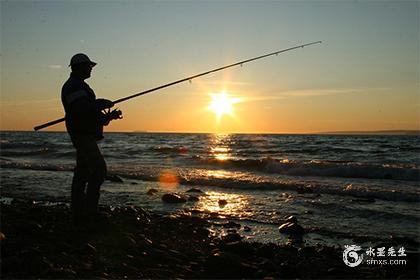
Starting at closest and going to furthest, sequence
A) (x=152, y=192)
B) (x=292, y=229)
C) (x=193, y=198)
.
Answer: (x=292, y=229) → (x=193, y=198) → (x=152, y=192)

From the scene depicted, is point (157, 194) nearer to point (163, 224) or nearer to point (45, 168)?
point (163, 224)

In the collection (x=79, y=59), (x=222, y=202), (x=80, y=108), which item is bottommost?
(x=222, y=202)

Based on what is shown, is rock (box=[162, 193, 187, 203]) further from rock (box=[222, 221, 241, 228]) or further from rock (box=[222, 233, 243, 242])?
rock (box=[222, 233, 243, 242])

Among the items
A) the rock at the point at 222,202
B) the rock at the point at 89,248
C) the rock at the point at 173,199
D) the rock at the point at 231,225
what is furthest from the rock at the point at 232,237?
the rock at the point at 173,199

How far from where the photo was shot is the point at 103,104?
5.36 m

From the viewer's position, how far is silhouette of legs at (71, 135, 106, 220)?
539 centimetres

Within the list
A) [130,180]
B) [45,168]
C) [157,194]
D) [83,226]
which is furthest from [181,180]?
[83,226]

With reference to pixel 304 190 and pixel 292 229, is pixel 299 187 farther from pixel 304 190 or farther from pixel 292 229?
pixel 292 229

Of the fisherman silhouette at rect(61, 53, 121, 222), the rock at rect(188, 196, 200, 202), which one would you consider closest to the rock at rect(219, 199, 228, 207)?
the rock at rect(188, 196, 200, 202)

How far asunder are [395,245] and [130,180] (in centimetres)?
995

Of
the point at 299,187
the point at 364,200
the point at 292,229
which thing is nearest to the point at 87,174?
the point at 292,229

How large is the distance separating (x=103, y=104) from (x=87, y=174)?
0.95 metres

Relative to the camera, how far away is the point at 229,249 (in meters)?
5.50

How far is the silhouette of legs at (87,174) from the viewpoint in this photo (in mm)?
5395
